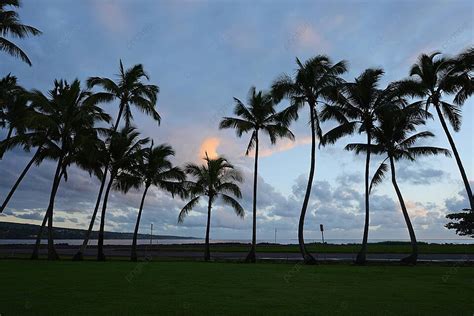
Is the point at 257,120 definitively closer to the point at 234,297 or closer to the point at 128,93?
the point at 128,93

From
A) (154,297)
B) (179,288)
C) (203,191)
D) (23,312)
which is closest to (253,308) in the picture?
(154,297)

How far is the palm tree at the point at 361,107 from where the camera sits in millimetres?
27047

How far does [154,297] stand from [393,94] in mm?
22058

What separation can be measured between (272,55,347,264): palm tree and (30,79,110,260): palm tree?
13.9 metres

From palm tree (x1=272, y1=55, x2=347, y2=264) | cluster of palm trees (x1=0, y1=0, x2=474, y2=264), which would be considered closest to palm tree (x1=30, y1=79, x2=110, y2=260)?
cluster of palm trees (x1=0, y1=0, x2=474, y2=264)

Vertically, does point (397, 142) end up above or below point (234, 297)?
above

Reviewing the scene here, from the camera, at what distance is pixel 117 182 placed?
31.9 meters

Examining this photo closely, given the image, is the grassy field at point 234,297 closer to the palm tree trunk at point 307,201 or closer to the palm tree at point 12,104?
the palm tree trunk at point 307,201

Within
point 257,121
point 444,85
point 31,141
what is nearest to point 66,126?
A: point 31,141

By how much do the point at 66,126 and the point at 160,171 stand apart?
8380 millimetres

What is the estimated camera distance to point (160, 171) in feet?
109

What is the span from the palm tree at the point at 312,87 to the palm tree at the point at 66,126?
13873mm

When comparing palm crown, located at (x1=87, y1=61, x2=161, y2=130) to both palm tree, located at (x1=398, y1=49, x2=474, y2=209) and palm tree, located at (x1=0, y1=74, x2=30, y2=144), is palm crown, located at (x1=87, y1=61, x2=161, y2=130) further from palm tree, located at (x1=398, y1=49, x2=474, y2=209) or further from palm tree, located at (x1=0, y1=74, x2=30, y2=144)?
palm tree, located at (x1=398, y1=49, x2=474, y2=209)

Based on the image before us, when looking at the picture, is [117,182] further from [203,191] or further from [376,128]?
[376,128]
